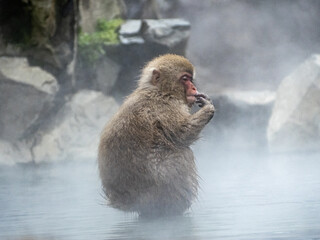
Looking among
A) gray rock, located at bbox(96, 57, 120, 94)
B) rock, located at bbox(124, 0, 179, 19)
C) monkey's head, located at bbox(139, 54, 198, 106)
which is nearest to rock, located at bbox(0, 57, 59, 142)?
gray rock, located at bbox(96, 57, 120, 94)

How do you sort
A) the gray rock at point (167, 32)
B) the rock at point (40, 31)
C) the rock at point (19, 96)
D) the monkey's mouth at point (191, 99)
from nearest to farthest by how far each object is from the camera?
the monkey's mouth at point (191, 99) → the rock at point (19, 96) → the rock at point (40, 31) → the gray rock at point (167, 32)

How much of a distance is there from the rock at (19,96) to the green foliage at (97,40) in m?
1.87

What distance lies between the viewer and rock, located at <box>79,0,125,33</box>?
12.6 m

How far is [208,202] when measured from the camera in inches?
191

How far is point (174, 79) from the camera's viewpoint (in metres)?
4.57

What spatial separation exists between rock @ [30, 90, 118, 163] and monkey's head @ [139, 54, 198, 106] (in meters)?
5.40

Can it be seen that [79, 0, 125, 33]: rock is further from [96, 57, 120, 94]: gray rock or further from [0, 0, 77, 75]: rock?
[0, 0, 77, 75]: rock

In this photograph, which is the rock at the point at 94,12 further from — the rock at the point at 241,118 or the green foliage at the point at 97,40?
the rock at the point at 241,118

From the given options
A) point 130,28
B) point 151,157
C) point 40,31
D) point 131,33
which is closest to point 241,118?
point 131,33

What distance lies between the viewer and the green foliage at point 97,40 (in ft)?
38.5

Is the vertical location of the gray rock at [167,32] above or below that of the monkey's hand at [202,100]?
below

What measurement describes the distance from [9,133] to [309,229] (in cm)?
697

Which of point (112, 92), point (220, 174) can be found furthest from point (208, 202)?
point (112, 92)

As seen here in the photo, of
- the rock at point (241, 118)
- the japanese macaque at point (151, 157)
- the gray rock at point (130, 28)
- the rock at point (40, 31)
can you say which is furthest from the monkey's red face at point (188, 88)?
the gray rock at point (130, 28)
